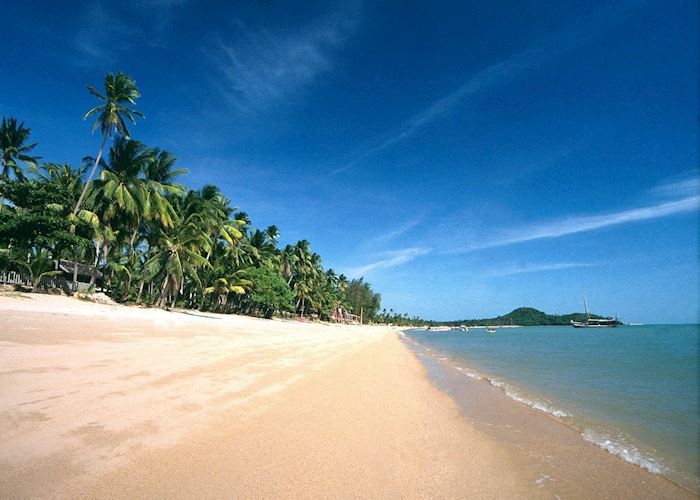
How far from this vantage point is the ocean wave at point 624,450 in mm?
3846

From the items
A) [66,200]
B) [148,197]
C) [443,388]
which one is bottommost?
[443,388]

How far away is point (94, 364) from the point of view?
5.62 meters

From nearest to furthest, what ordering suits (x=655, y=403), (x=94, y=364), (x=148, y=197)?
1. (x=94, y=364)
2. (x=655, y=403)
3. (x=148, y=197)

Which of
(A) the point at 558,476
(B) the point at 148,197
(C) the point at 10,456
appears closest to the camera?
(C) the point at 10,456

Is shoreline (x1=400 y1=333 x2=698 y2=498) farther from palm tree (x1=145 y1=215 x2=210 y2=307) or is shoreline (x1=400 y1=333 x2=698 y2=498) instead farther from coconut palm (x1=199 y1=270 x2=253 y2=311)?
coconut palm (x1=199 y1=270 x2=253 y2=311)

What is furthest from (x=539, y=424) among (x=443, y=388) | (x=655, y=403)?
(x=655, y=403)

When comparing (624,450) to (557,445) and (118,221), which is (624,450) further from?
(118,221)

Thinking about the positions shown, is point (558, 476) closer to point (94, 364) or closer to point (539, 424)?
point (539, 424)

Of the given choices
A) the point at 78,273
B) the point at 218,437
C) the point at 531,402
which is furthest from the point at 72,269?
the point at 531,402

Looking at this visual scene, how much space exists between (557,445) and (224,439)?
13.7 feet

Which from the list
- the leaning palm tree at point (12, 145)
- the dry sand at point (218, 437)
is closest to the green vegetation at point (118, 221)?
the leaning palm tree at point (12, 145)

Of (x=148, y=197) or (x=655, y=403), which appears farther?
(x=148, y=197)

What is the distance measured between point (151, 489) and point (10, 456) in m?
1.22

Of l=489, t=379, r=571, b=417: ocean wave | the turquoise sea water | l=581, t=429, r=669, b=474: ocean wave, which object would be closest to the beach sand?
l=581, t=429, r=669, b=474: ocean wave
